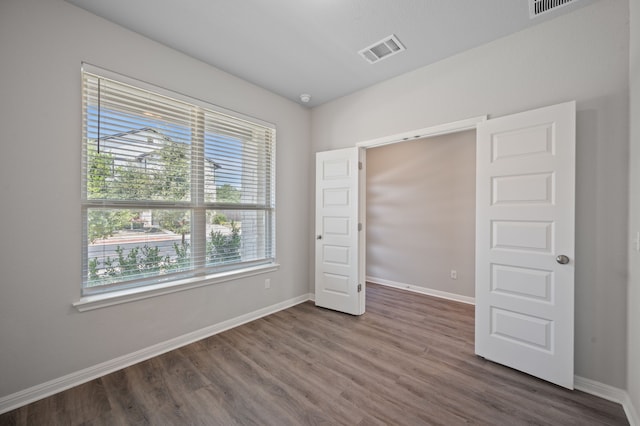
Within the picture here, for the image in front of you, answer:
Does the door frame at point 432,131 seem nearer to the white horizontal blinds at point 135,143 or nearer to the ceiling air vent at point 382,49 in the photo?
the ceiling air vent at point 382,49

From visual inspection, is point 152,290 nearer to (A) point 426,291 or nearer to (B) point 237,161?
(B) point 237,161

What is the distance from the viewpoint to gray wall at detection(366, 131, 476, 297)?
385cm

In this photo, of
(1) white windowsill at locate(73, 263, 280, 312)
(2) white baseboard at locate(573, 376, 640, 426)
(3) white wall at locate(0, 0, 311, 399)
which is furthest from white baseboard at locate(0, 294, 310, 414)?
(2) white baseboard at locate(573, 376, 640, 426)

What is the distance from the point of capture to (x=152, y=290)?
2.36m

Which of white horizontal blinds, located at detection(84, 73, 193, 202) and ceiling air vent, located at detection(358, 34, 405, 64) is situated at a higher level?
ceiling air vent, located at detection(358, 34, 405, 64)

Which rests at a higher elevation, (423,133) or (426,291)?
(423,133)

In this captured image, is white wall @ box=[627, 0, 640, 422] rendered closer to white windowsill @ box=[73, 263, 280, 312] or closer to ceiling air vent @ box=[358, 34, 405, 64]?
ceiling air vent @ box=[358, 34, 405, 64]

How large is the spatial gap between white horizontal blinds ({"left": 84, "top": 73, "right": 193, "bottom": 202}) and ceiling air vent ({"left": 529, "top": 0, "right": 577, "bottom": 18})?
3051 mm

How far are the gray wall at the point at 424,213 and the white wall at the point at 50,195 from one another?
3496mm

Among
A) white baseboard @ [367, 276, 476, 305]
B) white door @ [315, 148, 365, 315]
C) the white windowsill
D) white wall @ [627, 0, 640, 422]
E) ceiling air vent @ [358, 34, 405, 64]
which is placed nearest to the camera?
white wall @ [627, 0, 640, 422]

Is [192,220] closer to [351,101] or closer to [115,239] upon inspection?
[115,239]

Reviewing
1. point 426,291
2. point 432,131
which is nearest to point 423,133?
point 432,131

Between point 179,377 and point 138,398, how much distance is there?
0.93ft

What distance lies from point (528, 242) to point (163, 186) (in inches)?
126
